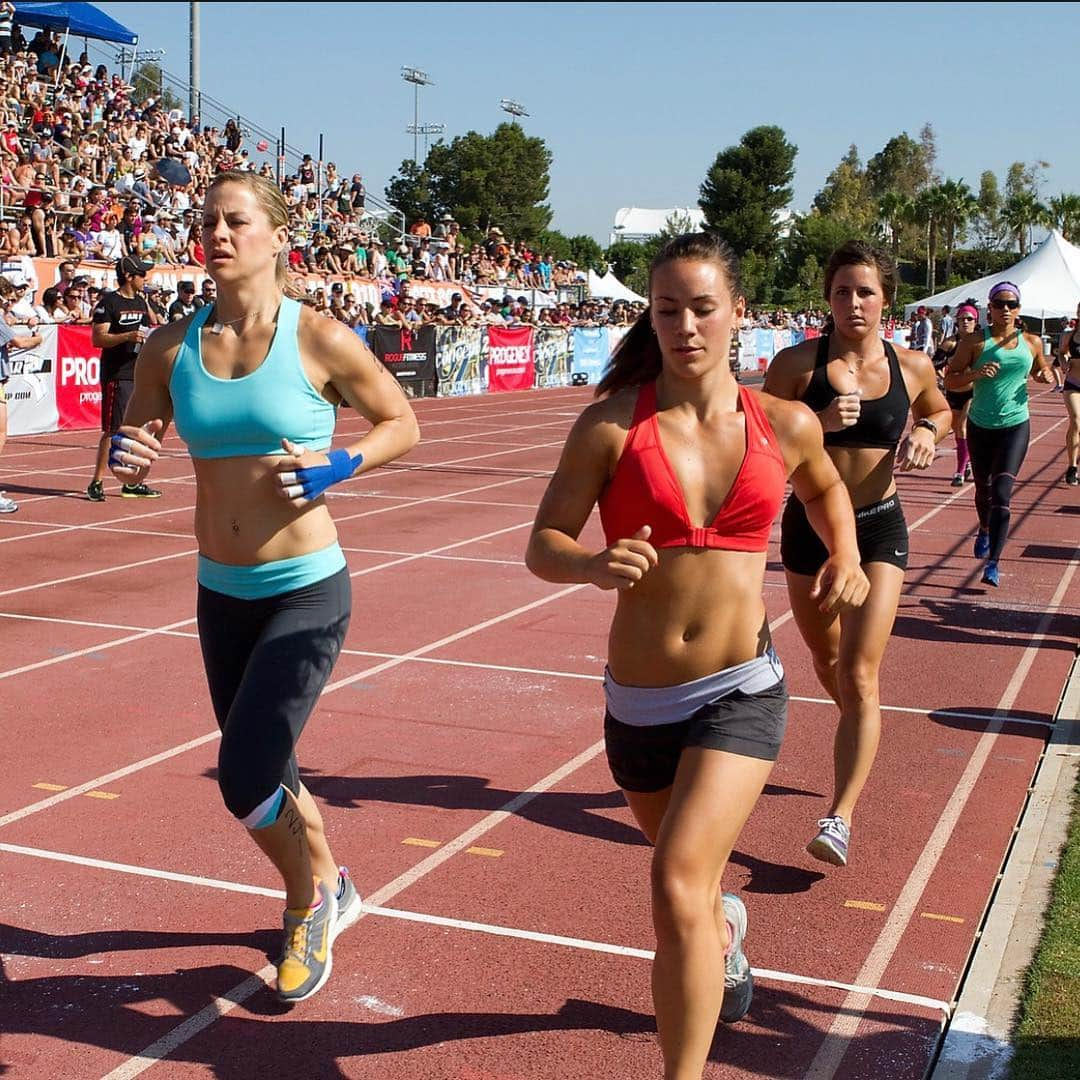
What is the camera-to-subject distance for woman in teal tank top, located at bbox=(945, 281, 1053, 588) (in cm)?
992

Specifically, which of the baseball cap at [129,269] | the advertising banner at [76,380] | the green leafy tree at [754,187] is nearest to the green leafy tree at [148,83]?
the advertising banner at [76,380]

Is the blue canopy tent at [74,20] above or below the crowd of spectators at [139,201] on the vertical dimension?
above

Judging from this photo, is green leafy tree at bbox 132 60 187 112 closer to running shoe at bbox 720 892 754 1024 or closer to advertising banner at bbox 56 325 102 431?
advertising banner at bbox 56 325 102 431

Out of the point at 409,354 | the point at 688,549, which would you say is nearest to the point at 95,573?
the point at 688,549

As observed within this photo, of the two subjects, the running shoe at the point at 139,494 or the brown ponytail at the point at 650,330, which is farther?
the running shoe at the point at 139,494

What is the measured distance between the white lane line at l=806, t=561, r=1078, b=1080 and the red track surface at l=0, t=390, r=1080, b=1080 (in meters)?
0.01

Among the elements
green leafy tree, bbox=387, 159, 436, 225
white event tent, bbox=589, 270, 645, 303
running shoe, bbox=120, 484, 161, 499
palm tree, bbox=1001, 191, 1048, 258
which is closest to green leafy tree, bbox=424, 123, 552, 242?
green leafy tree, bbox=387, 159, 436, 225

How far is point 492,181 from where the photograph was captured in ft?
297

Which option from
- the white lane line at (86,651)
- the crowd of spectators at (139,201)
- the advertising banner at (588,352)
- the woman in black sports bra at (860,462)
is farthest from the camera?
the advertising banner at (588,352)

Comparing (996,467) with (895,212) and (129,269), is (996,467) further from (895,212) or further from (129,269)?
(895,212)

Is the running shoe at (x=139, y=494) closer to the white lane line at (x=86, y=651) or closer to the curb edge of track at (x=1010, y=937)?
the white lane line at (x=86, y=651)

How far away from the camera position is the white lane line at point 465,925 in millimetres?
3999

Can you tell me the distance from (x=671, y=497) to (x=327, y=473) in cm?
97

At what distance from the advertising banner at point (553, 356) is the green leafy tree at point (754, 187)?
6596 centimetres
